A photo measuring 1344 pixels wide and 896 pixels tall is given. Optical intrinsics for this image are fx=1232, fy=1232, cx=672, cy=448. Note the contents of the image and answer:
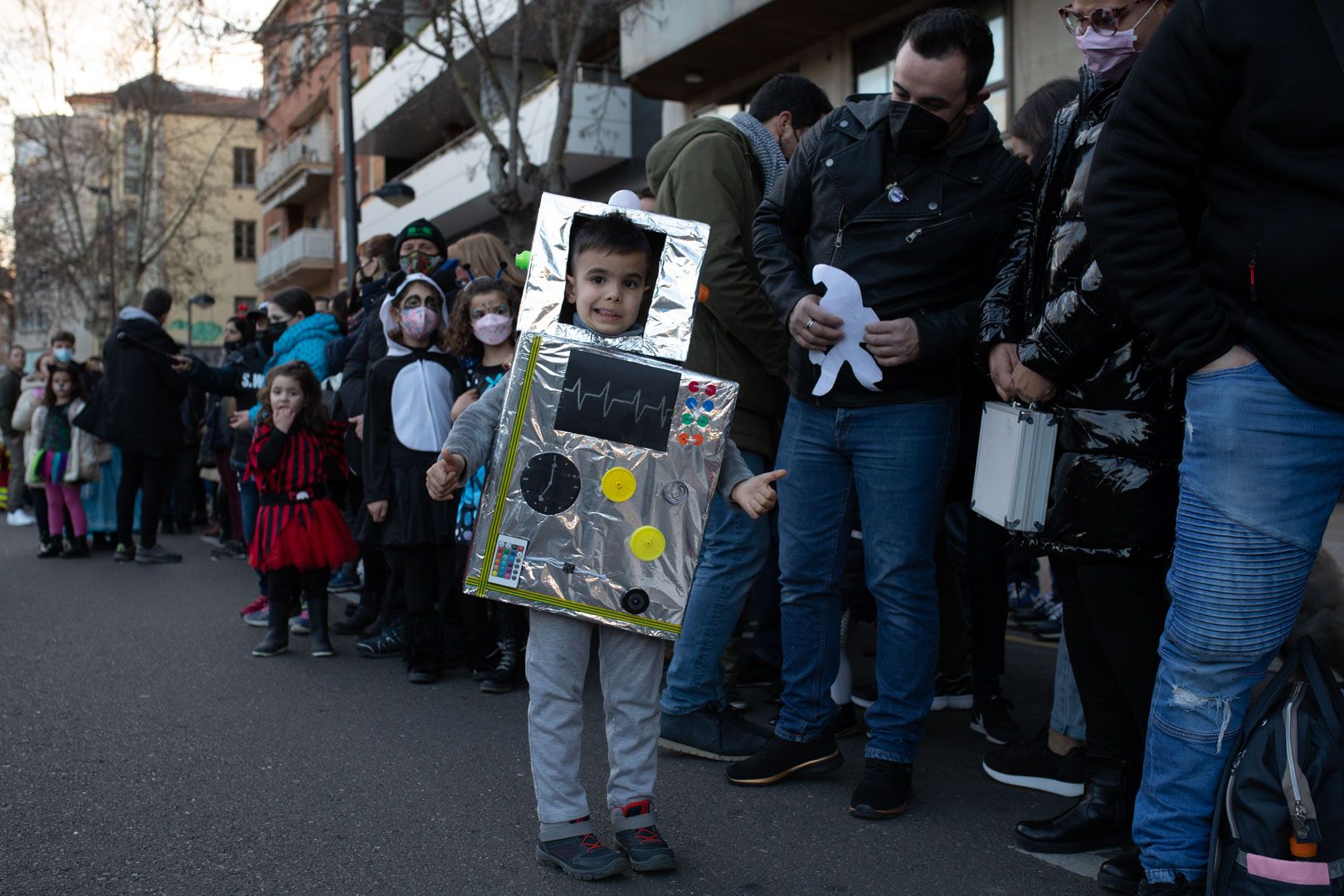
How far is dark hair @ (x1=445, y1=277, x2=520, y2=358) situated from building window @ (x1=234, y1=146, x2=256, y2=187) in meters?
54.8

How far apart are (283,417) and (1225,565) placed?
15.7ft

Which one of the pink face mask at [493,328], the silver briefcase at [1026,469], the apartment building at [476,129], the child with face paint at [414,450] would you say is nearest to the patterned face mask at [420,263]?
the child with face paint at [414,450]

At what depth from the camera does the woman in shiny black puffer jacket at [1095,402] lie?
→ 2975 millimetres

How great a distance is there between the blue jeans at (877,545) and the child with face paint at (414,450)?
221 centimetres

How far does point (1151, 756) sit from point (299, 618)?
17.0ft

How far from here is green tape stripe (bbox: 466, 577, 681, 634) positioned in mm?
3213

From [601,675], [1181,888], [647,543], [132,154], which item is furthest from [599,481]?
[132,154]

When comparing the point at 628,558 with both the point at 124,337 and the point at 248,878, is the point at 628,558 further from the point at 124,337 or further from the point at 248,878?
the point at 124,337

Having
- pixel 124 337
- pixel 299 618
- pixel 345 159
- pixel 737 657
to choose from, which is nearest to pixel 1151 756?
pixel 737 657

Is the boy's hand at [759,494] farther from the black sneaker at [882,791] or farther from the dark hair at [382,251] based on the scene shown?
the dark hair at [382,251]

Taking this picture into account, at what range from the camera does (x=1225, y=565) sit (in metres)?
2.59

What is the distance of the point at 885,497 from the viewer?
12.0 ft

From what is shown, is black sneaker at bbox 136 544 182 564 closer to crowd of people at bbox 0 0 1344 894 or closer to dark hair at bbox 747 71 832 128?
crowd of people at bbox 0 0 1344 894

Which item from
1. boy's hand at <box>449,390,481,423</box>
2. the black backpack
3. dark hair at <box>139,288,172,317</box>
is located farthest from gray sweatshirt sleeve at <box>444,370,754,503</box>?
dark hair at <box>139,288,172,317</box>
